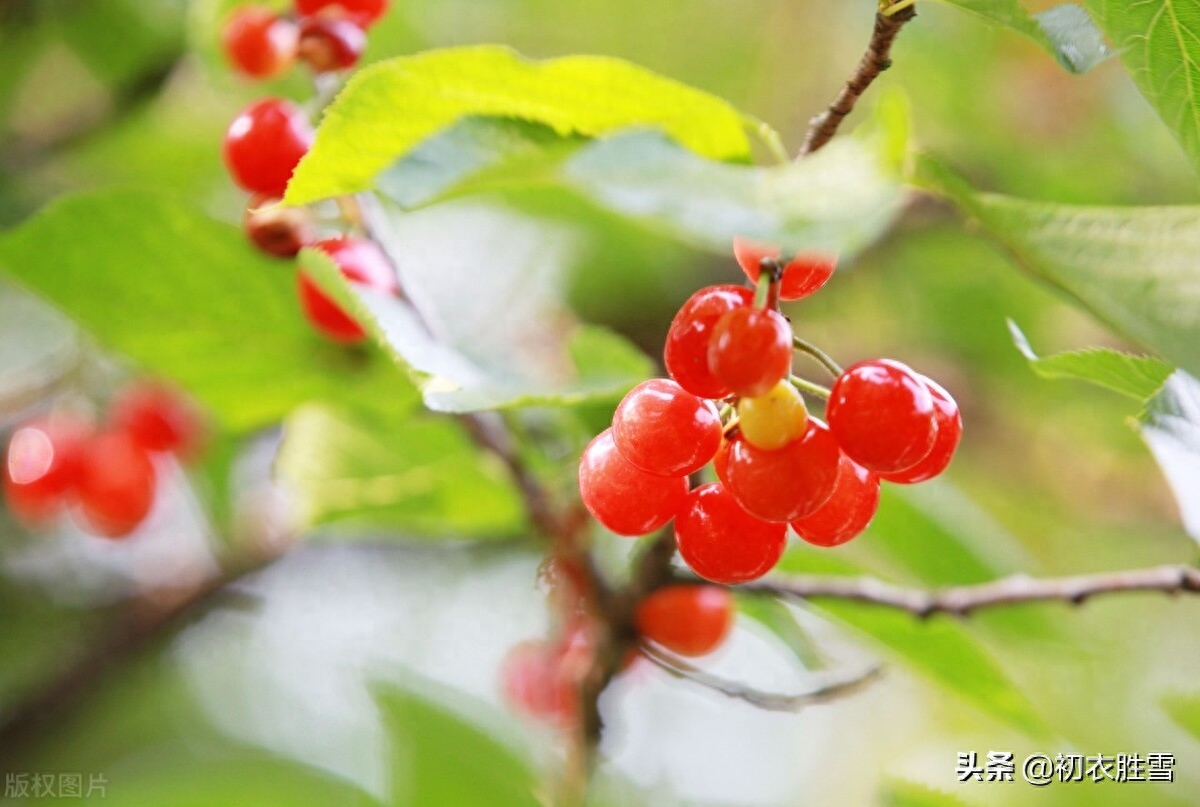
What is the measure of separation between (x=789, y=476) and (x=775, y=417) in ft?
0.11

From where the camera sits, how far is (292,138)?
956mm

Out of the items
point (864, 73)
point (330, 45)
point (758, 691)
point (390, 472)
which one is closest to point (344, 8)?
point (330, 45)

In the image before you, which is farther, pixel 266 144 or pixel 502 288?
pixel 502 288

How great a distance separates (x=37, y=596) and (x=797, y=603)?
5.15 feet

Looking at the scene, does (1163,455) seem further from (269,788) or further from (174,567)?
(174,567)

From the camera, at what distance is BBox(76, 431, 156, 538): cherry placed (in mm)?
1784

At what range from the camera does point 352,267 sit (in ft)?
2.96

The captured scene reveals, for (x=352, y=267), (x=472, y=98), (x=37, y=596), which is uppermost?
(x=472, y=98)

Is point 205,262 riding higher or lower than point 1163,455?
lower

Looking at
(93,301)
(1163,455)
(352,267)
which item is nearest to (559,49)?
(93,301)

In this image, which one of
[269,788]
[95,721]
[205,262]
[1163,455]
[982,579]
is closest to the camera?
[1163,455]

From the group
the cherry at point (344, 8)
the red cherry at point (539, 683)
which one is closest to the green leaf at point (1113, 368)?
the red cherry at point (539, 683)

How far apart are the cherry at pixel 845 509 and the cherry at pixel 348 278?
41cm

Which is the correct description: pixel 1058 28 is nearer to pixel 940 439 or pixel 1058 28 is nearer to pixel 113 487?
pixel 940 439
